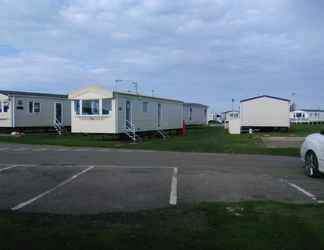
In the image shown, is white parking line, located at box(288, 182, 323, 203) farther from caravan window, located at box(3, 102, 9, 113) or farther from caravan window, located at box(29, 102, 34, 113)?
caravan window, located at box(29, 102, 34, 113)

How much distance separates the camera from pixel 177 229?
5.79m

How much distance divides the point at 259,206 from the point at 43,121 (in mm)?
31983

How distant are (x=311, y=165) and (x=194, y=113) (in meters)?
45.5

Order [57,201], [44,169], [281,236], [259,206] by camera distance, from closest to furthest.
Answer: [281,236] → [259,206] → [57,201] → [44,169]

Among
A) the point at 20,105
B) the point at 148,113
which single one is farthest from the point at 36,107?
the point at 148,113

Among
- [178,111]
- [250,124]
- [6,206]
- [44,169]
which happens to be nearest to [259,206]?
[6,206]

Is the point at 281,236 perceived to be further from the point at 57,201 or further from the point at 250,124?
the point at 250,124

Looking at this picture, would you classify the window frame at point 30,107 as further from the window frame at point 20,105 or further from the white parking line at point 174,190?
the white parking line at point 174,190

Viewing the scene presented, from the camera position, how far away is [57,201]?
8.10 meters

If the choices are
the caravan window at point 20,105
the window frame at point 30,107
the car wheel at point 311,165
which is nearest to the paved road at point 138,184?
the car wheel at point 311,165

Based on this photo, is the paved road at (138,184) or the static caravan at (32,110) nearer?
the paved road at (138,184)

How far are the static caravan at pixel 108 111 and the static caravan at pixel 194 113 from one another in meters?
22.5

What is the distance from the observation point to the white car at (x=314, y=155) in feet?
37.4

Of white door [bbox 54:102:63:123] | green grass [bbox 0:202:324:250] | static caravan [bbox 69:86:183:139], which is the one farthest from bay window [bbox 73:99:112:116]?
green grass [bbox 0:202:324:250]
